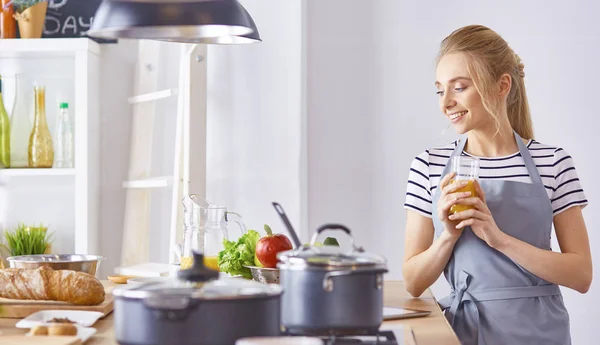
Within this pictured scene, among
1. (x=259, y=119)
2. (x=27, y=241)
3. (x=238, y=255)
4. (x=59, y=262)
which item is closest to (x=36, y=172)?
(x=27, y=241)

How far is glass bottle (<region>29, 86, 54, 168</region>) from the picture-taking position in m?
3.61

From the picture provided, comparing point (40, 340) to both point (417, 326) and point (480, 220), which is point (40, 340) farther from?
point (480, 220)

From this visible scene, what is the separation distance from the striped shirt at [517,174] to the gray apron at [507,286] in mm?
50

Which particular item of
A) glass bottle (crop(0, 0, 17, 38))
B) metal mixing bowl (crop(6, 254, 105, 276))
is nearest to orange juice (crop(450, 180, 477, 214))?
metal mixing bowl (crop(6, 254, 105, 276))

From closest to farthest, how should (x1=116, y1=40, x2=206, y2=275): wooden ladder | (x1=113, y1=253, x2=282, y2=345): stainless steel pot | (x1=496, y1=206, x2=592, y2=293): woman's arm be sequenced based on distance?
(x1=113, y1=253, x2=282, y2=345): stainless steel pot → (x1=496, y1=206, x2=592, y2=293): woman's arm → (x1=116, y1=40, x2=206, y2=275): wooden ladder

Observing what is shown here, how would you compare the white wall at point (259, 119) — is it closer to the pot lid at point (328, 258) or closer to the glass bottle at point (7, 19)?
the glass bottle at point (7, 19)

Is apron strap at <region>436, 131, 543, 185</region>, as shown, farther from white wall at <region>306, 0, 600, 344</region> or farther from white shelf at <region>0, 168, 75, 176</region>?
white shelf at <region>0, 168, 75, 176</region>

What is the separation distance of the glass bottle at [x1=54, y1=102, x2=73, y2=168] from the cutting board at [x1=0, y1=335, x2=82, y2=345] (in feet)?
7.29

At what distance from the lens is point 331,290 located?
127 cm

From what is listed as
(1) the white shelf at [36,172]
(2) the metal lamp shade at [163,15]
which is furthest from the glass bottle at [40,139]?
(2) the metal lamp shade at [163,15]

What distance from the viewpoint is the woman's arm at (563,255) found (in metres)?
2.15

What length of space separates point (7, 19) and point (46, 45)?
0.26 meters

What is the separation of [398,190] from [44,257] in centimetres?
192

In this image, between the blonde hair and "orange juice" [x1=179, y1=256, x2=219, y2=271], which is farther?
the blonde hair
